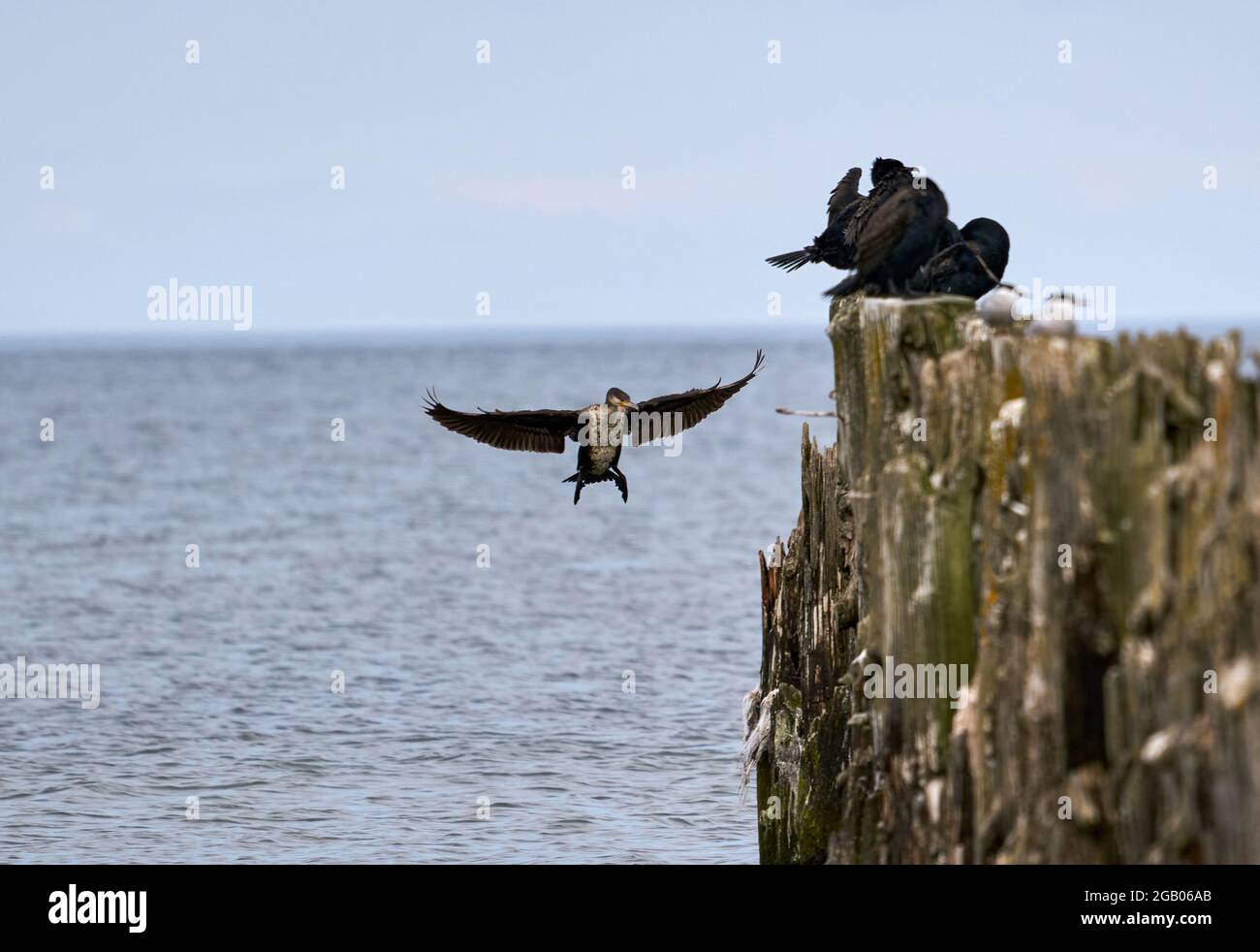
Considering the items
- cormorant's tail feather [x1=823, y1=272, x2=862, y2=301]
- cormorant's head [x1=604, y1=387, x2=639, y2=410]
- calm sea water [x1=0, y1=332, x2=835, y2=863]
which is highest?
cormorant's tail feather [x1=823, y1=272, x2=862, y2=301]

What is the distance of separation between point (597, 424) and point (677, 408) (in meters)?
0.72

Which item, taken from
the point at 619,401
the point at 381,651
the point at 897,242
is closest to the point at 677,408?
the point at 619,401

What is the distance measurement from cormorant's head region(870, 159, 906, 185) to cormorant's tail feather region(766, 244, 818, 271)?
1.62 m

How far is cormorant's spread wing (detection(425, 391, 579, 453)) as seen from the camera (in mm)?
11914

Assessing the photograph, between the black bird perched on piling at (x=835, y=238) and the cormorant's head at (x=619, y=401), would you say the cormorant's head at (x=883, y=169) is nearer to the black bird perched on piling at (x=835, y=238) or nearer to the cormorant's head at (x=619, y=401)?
the black bird perched on piling at (x=835, y=238)

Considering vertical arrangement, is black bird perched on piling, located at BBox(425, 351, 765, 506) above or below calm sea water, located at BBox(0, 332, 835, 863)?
above

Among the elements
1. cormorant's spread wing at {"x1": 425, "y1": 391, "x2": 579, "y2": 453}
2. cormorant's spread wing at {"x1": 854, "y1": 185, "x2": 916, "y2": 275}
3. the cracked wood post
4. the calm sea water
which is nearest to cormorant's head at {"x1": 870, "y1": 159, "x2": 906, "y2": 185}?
cormorant's spread wing at {"x1": 854, "y1": 185, "x2": 916, "y2": 275}

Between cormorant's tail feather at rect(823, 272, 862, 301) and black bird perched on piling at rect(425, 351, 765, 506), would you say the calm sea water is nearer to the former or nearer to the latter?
black bird perched on piling at rect(425, 351, 765, 506)

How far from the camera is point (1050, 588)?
6426 millimetres

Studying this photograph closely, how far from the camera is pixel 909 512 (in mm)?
7809

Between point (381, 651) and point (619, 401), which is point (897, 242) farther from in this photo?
point (381, 651)

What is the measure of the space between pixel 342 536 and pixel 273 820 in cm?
2087

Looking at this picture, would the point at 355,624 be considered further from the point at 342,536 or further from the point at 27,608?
the point at 342,536
